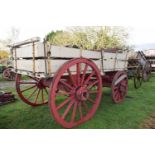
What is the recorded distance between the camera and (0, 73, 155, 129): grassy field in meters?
3.71

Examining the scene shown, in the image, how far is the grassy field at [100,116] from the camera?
371 cm

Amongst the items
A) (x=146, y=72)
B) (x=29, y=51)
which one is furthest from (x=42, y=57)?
(x=146, y=72)

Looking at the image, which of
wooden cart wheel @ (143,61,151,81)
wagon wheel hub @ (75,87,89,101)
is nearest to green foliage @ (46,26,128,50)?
wooden cart wheel @ (143,61,151,81)

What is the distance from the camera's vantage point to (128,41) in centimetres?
1720

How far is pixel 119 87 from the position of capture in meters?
5.08

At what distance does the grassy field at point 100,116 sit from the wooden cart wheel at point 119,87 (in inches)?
7.3

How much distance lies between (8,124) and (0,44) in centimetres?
2253

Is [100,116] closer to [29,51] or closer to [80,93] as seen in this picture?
[80,93]

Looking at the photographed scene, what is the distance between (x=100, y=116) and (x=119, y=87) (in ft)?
4.07

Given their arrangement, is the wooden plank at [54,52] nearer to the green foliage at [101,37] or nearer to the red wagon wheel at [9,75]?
the red wagon wheel at [9,75]

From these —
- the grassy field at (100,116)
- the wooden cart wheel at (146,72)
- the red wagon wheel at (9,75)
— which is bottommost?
the grassy field at (100,116)

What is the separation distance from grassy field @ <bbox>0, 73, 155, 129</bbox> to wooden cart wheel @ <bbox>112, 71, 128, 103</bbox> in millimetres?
185

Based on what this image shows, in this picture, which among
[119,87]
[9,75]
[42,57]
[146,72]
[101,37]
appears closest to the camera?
[42,57]

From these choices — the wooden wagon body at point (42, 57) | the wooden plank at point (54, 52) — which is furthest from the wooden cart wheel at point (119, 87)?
the wooden plank at point (54, 52)
